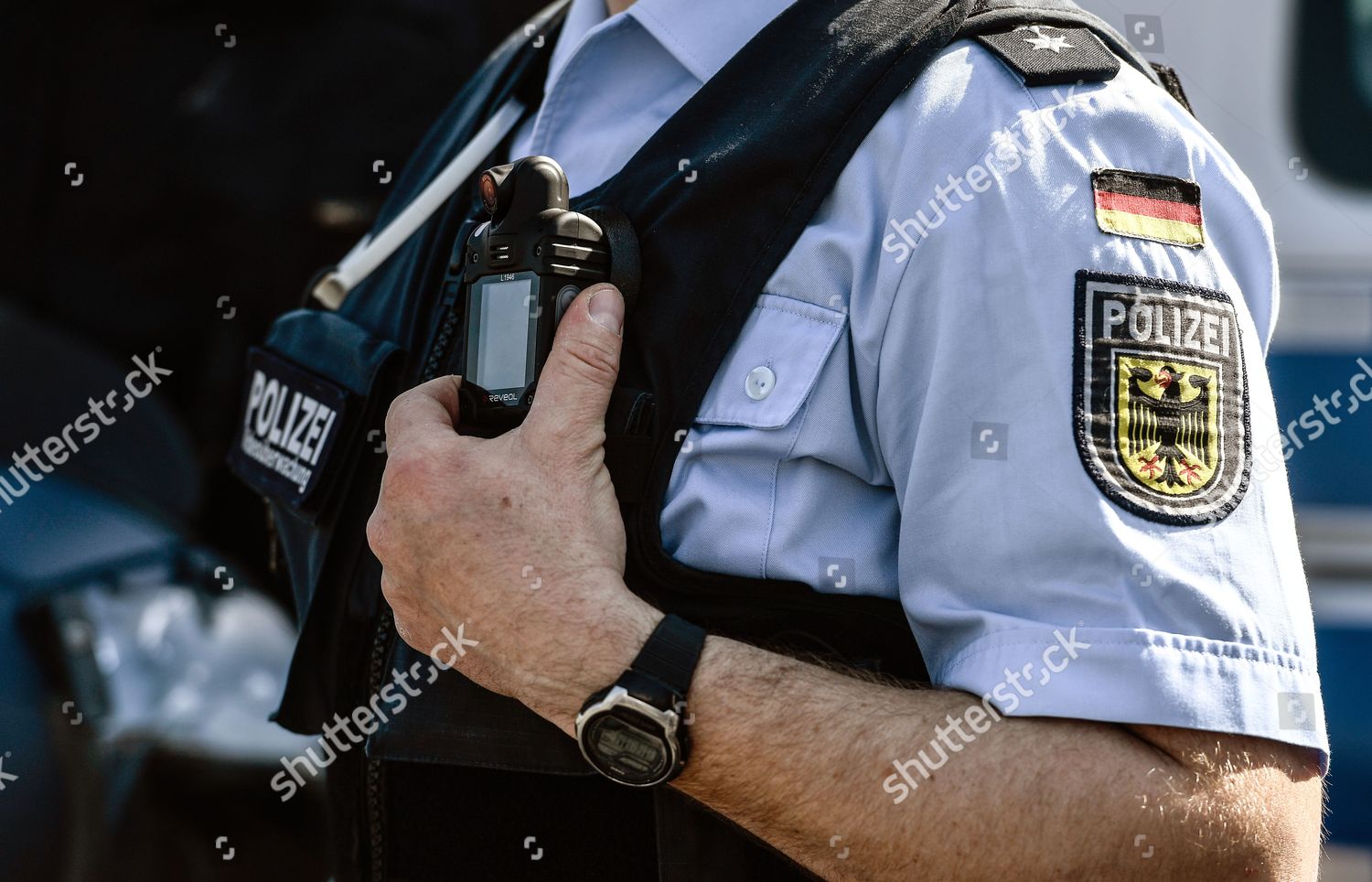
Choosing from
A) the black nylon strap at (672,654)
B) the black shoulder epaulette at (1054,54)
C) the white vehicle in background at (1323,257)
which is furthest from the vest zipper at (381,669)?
the white vehicle in background at (1323,257)

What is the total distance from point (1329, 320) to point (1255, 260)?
29.8 inches

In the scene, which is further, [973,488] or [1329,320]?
[1329,320]

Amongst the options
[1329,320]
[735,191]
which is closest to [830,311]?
[735,191]

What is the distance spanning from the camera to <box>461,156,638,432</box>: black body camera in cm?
90

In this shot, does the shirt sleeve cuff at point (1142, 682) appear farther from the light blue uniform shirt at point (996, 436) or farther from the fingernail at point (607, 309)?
the fingernail at point (607, 309)

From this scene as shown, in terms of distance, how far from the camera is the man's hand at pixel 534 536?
0.83 m

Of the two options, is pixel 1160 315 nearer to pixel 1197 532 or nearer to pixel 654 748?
pixel 1197 532

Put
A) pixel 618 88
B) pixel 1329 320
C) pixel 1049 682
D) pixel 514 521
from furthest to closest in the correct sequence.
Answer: pixel 1329 320, pixel 618 88, pixel 514 521, pixel 1049 682

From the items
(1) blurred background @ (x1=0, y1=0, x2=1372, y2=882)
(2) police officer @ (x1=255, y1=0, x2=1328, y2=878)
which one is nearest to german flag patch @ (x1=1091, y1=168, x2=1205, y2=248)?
(2) police officer @ (x1=255, y1=0, x2=1328, y2=878)

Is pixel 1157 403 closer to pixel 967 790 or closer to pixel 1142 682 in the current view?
pixel 1142 682

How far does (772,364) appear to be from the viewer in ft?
2.83

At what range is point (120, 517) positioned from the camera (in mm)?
1791

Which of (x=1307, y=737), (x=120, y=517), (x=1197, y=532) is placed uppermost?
(x=1197, y=532)

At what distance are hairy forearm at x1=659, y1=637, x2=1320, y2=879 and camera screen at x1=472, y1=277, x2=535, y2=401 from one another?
263mm
